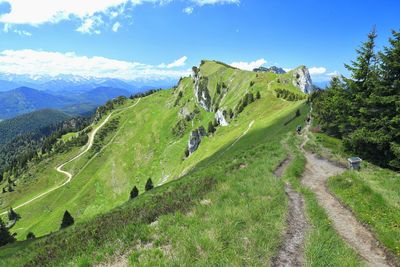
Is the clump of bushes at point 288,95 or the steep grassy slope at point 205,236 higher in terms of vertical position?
the clump of bushes at point 288,95

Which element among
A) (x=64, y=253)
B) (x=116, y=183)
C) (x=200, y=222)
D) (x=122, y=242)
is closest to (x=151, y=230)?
(x=122, y=242)

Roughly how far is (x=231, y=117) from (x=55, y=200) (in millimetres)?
102269

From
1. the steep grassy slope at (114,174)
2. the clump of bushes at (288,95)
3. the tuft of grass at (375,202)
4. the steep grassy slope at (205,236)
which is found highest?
the clump of bushes at (288,95)

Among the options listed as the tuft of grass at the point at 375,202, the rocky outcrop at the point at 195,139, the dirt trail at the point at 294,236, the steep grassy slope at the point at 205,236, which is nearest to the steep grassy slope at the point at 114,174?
the rocky outcrop at the point at 195,139

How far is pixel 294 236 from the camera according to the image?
12703 mm

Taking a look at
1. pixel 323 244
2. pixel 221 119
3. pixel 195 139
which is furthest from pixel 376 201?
pixel 221 119

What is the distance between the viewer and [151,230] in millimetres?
13258

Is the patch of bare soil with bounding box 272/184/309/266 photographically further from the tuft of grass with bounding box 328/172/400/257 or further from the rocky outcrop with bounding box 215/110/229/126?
the rocky outcrop with bounding box 215/110/229/126

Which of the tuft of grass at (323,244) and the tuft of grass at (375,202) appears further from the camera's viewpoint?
the tuft of grass at (375,202)

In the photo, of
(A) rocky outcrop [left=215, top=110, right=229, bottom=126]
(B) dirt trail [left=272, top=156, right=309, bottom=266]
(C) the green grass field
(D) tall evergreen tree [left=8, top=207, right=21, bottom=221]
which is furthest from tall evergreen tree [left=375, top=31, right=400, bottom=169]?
(D) tall evergreen tree [left=8, top=207, right=21, bottom=221]

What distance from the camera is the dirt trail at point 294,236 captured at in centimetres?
1075

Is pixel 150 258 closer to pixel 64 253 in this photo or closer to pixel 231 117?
pixel 64 253

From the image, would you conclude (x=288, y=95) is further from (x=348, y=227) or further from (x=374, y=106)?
(x=348, y=227)

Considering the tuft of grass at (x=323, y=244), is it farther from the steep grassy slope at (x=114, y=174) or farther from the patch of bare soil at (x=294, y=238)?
the steep grassy slope at (x=114, y=174)
